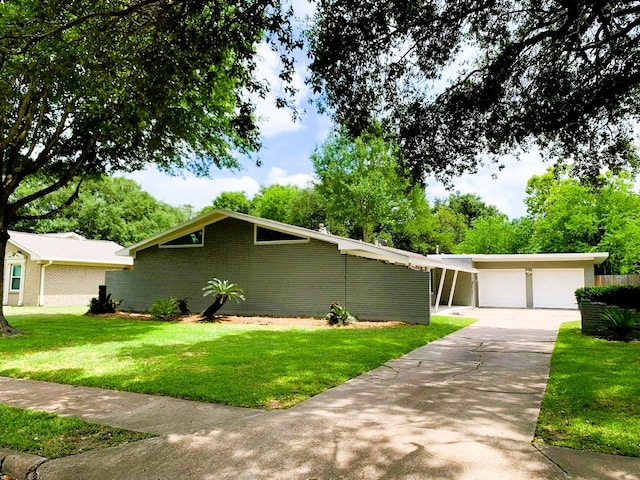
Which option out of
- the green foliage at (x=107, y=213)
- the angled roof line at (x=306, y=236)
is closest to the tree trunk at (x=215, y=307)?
the angled roof line at (x=306, y=236)

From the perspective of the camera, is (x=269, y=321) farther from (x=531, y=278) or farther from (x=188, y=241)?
(x=531, y=278)

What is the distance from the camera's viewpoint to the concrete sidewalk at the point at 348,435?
320 cm

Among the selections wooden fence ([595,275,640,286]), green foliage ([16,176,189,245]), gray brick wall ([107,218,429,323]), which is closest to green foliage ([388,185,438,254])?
wooden fence ([595,275,640,286])

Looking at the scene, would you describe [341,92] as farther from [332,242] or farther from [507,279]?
[507,279]

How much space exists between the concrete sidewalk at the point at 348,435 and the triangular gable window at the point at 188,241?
11.6m

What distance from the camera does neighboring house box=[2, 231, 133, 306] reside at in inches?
835

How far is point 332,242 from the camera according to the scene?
14.8m

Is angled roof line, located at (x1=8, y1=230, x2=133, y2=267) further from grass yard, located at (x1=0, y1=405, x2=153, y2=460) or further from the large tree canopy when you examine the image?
grass yard, located at (x1=0, y1=405, x2=153, y2=460)

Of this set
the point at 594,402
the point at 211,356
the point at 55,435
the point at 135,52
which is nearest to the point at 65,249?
the point at 211,356

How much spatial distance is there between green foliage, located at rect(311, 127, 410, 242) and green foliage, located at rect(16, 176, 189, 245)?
17772 millimetres

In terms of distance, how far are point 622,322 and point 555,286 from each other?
1334 centimetres

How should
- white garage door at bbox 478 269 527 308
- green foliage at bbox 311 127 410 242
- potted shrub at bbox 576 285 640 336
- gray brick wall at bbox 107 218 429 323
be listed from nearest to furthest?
1. potted shrub at bbox 576 285 640 336
2. gray brick wall at bbox 107 218 429 323
3. white garage door at bbox 478 269 527 308
4. green foliage at bbox 311 127 410 242

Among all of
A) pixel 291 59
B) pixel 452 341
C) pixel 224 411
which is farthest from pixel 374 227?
pixel 224 411

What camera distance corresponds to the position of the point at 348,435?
3854 mm
